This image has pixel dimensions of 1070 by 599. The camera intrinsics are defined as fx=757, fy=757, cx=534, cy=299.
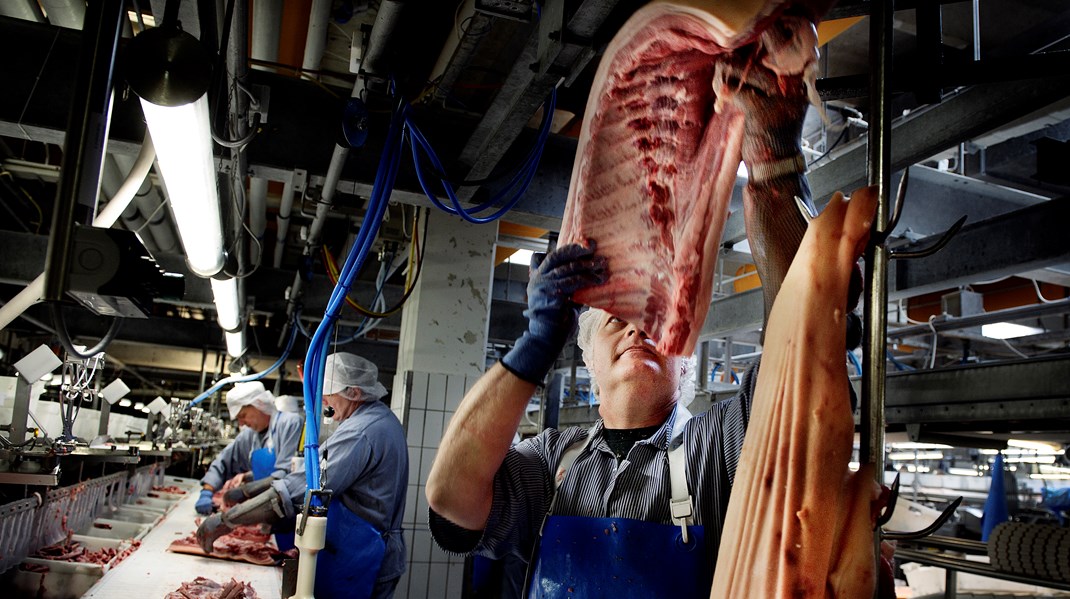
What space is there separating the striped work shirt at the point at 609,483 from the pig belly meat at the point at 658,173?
14.2 inches

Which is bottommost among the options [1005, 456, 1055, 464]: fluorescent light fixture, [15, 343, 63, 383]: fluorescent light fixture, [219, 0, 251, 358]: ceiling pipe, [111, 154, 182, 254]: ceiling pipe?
[1005, 456, 1055, 464]: fluorescent light fixture

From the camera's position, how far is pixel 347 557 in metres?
3.95

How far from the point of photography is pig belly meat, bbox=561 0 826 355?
1.24 m

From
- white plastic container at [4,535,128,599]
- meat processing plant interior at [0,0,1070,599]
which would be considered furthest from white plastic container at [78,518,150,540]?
white plastic container at [4,535,128,599]

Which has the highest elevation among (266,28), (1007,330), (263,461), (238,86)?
(266,28)

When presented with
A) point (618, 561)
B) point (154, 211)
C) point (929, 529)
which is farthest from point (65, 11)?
point (929, 529)

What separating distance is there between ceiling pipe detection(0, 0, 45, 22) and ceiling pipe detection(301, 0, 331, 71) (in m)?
1.52

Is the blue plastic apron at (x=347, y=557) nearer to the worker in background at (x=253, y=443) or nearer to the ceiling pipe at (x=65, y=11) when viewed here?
the worker in background at (x=253, y=443)

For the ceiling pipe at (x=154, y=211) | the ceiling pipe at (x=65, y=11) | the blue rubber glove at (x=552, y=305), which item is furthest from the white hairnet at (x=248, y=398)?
the blue rubber glove at (x=552, y=305)

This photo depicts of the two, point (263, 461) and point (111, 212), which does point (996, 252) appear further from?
point (263, 461)

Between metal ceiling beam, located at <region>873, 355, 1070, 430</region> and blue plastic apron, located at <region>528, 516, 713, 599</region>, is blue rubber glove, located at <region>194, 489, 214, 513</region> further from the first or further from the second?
blue plastic apron, located at <region>528, 516, 713, 599</region>

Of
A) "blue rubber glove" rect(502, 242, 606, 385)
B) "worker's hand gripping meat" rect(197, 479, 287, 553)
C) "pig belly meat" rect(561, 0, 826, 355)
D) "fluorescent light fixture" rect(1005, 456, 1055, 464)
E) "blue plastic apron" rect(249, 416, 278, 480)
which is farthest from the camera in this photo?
"fluorescent light fixture" rect(1005, 456, 1055, 464)

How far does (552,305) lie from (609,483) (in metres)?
0.68

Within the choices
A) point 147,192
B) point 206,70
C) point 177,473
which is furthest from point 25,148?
point 177,473
